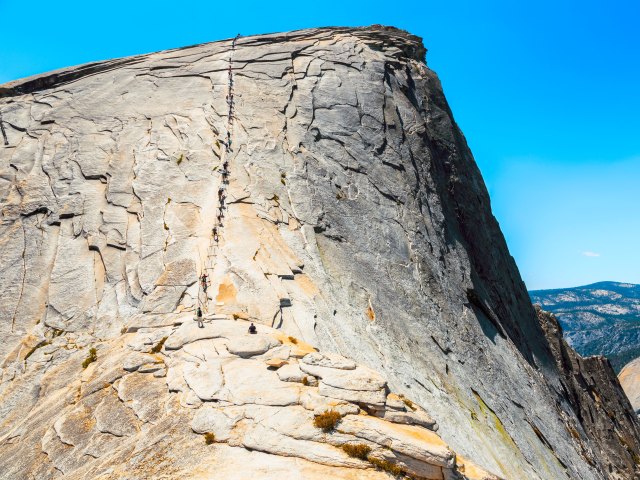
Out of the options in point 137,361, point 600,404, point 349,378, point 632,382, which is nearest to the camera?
point 349,378

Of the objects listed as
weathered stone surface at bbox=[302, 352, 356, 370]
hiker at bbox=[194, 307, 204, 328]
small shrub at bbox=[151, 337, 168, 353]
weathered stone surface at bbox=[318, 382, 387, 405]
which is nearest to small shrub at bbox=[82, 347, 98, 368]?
small shrub at bbox=[151, 337, 168, 353]

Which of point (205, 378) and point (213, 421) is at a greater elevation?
point (205, 378)

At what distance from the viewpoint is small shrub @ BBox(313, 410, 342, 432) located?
14.1 meters

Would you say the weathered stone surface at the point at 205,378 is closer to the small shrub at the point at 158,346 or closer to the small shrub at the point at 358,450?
the small shrub at the point at 158,346

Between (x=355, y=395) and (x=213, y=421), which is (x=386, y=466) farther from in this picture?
(x=213, y=421)

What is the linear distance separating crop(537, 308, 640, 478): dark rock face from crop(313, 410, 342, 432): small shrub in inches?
1391

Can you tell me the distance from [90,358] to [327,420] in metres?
11.4

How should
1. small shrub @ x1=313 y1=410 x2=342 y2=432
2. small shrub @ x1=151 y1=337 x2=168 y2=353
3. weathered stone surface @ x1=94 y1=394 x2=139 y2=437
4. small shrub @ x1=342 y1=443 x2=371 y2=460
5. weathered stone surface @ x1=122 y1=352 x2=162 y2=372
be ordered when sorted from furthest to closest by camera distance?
small shrub @ x1=151 y1=337 x2=168 y2=353 < weathered stone surface @ x1=122 y1=352 x2=162 y2=372 < weathered stone surface @ x1=94 y1=394 x2=139 y2=437 < small shrub @ x1=313 y1=410 x2=342 y2=432 < small shrub @ x1=342 y1=443 x2=371 y2=460

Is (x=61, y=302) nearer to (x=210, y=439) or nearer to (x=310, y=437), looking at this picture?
(x=210, y=439)

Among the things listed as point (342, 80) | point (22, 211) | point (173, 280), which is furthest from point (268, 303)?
point (342, 80)

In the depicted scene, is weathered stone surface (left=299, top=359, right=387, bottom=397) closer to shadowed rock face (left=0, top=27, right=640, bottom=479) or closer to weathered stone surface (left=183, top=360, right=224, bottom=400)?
shadowed rock face (left=0, top=27, right=640, bottom=479)

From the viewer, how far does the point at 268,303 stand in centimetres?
2372

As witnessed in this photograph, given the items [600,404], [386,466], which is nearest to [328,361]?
[386,466]

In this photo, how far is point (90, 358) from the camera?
21.2m
